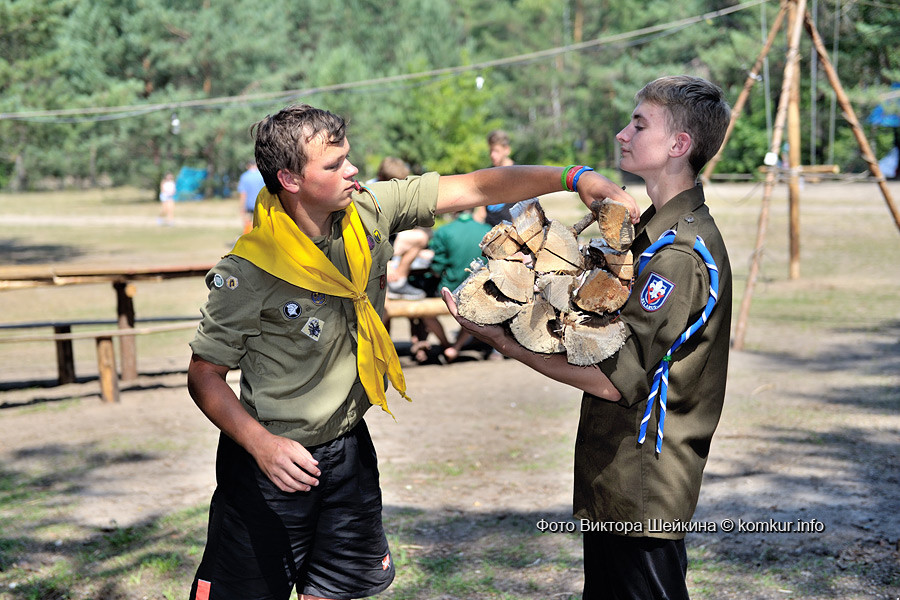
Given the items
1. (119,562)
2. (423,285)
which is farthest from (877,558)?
(423,285)

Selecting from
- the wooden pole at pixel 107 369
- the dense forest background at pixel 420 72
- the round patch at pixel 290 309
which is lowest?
the wooden pole at pixel 107 369

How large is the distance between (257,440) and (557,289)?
86 centimetres

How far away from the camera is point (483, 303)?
217 centimetres

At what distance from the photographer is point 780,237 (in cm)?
1928

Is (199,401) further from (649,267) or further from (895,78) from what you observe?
(895,78)

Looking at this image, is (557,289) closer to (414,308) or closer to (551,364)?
(551,364)

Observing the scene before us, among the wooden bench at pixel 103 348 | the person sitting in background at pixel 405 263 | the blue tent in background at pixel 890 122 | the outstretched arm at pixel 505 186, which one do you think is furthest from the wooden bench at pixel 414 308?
the blue tent in background at pixel 890 122

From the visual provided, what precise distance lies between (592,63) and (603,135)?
4.41 metres

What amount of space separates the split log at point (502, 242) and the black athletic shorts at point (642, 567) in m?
0.81

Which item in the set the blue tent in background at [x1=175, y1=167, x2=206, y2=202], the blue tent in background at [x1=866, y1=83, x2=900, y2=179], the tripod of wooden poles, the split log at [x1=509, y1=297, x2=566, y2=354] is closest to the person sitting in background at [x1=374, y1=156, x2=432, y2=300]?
the tripod of wooden poles

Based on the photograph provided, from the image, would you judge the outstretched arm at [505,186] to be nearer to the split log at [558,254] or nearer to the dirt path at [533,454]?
the split log at [558,254]

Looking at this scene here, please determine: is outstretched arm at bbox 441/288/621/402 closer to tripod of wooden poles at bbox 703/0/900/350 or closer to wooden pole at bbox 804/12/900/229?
tripod of wooden poles at bbox 703/0/900/350

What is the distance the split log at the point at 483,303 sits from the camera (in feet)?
7.07

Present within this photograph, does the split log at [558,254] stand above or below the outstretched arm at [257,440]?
above
